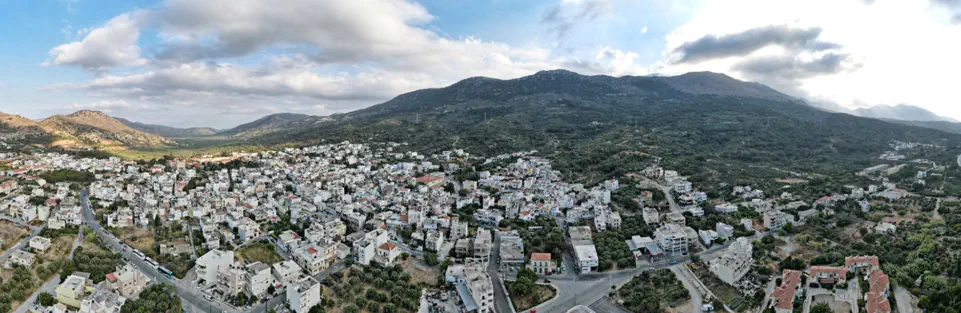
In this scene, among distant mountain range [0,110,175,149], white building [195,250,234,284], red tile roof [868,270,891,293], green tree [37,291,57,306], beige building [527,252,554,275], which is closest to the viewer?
red tile roof [868,270,891,293]

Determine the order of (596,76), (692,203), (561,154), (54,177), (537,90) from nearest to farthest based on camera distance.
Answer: (692,203) → (54,177) → (561,154) → (537,90) → (596,76)

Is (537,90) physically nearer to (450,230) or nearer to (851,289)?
(450,230)

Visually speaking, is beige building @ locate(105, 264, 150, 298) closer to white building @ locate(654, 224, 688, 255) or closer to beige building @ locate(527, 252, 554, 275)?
beige building @ locate(527, 252, 554, 275)

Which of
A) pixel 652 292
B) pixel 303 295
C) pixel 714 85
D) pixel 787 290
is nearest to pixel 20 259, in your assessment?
pixel 303 295

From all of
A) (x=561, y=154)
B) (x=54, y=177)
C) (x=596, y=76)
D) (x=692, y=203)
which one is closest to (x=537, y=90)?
(x=596, y=76)

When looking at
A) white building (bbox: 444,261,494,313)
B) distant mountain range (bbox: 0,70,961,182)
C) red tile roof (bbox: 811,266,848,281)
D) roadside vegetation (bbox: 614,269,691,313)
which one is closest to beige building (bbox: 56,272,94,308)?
white building (bbox: 444,261,494,313)

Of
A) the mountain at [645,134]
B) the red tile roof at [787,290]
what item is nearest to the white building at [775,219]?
the red tile roof at [787,290]
